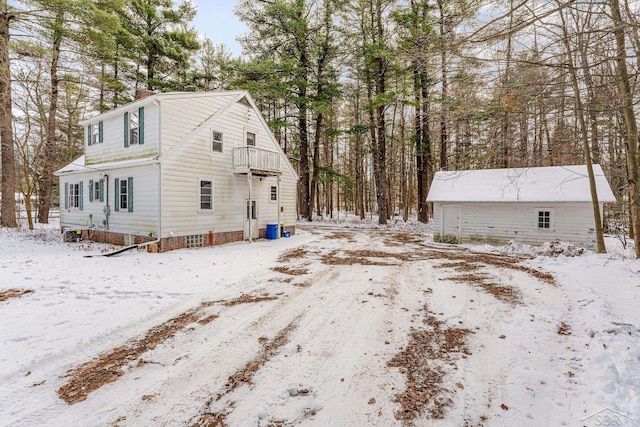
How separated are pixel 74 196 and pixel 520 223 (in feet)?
72.3

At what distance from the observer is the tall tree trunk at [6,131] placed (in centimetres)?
1402

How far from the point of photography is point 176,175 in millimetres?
11797

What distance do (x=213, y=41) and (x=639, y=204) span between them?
29.1m

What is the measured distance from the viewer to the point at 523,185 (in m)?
14.3

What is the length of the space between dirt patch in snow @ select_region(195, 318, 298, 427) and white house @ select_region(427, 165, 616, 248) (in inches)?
412

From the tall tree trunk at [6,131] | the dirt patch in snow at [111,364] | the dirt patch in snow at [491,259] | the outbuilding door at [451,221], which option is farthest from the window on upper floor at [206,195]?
the outbuilding door at [451,221]

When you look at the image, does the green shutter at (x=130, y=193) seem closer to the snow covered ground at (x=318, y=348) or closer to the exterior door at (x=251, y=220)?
the snow covered ground at (x=318, y=348)

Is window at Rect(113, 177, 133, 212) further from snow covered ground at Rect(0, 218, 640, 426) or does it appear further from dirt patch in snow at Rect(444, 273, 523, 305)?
dirt patch in snow at Rect(444, 273, 523, 305)

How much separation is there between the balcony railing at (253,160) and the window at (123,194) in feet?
14.4

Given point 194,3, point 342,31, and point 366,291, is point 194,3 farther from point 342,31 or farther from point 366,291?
point 366,291

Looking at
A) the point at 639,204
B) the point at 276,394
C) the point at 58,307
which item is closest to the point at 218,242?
the point at 58,307

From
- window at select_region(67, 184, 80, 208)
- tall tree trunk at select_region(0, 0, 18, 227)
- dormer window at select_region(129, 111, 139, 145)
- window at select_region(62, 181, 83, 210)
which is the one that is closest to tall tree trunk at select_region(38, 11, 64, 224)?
tall tree trunk at select_region(0, 0, 18, 227)

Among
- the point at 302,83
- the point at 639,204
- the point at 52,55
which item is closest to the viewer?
the point at 639,204

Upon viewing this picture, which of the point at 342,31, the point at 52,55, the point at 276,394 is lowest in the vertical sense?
the point at 276,394
